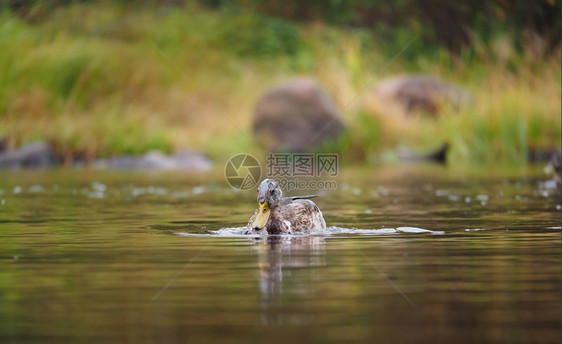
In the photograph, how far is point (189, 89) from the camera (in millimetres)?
29094

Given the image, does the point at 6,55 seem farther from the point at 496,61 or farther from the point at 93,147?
the point at 496,61

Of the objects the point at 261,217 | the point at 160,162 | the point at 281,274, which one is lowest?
the point at 281,274

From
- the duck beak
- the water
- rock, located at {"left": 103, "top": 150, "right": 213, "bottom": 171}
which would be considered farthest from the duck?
rock, located at {"left": 103, "top": 150, "right": 213, "bottom": 171}

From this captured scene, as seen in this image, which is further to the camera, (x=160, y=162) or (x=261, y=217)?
(x=160, y=162)

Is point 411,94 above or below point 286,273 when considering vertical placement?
above

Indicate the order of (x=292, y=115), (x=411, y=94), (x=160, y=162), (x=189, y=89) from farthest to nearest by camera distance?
(x=189, y=89) < (x=411, y=94) < (x=292, y=115) < (x=160, y=162)

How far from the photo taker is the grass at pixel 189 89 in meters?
23.2

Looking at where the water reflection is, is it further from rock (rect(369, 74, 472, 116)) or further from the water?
rock (rect(369, 74, 472, 116))

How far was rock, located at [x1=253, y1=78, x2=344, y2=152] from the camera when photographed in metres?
26.8

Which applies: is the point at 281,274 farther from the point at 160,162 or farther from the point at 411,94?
the point at 411,94

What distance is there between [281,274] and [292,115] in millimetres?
21073

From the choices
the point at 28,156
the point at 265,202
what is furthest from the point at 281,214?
the point at 28,156

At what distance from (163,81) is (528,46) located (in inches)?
364

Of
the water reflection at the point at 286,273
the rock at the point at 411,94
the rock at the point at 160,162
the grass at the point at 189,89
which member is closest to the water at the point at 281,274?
the water reflection at the point at 286,273
